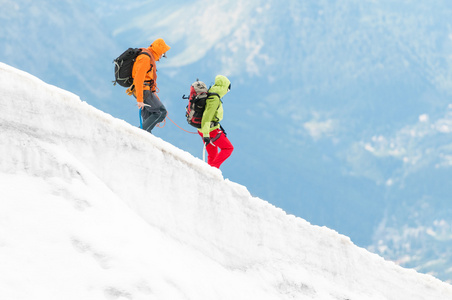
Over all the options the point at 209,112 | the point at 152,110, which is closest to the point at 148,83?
the point at 152,110

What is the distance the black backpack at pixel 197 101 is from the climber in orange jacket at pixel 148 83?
0.59m

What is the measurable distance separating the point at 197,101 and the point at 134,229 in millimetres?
4859

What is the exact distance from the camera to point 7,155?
570 centimetres

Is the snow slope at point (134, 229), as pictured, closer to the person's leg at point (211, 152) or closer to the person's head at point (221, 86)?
the person's head at point (221, 86)

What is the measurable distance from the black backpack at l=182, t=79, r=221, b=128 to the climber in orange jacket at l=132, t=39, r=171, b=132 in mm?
586

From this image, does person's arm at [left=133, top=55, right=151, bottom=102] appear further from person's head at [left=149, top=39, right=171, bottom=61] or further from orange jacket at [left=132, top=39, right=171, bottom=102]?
person's head at [left=149, top=39, right=171, bottom=61]

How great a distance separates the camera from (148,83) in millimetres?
10430

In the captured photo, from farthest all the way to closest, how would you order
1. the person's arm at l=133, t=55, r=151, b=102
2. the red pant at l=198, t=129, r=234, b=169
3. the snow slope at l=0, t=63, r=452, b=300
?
the red pant at l=198, t=129, r=234, b=169, the person's arm at l=133, t=55, r=151, b=102, the snow slope at l=0, t=63, r=452, b=300

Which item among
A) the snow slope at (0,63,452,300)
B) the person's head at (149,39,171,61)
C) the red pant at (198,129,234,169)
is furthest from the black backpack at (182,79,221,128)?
the snow slope at (0,63,452,300)

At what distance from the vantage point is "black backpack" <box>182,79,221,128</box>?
1025 cm

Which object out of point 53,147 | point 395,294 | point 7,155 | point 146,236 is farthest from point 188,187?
point 395,294

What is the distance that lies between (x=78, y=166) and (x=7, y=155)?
0.78 m

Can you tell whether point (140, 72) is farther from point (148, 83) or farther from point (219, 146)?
point (219, 146)

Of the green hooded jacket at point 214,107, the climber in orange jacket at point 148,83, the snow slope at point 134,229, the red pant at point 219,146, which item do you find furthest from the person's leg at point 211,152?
the snow slope at point 134,229
